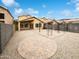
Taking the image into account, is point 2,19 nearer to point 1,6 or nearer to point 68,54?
point 1,6

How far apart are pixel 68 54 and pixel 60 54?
0.57 meters

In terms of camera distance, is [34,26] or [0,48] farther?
[34,26]

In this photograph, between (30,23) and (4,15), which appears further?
(30,23)

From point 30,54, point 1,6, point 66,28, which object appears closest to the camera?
point 30,54

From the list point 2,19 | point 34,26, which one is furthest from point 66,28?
point 2,19

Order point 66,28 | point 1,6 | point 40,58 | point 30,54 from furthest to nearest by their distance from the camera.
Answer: point 66,28 < point 1,6 < point 30,54 < point 40,58

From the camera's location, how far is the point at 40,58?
7.22 metres

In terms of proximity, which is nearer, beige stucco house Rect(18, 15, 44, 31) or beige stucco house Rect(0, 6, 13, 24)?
beige stucco house Rect(0, 6, 13, 24)

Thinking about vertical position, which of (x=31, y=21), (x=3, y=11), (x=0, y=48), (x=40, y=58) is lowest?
(x=40, y=58)

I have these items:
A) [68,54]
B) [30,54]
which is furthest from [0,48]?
[68,54]

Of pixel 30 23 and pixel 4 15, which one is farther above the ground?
pixel 4 15

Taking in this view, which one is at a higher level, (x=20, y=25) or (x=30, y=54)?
(x=20, y=25)

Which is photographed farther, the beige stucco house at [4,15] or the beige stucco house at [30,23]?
the beige stucco house at [30,23]

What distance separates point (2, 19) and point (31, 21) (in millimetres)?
9989
